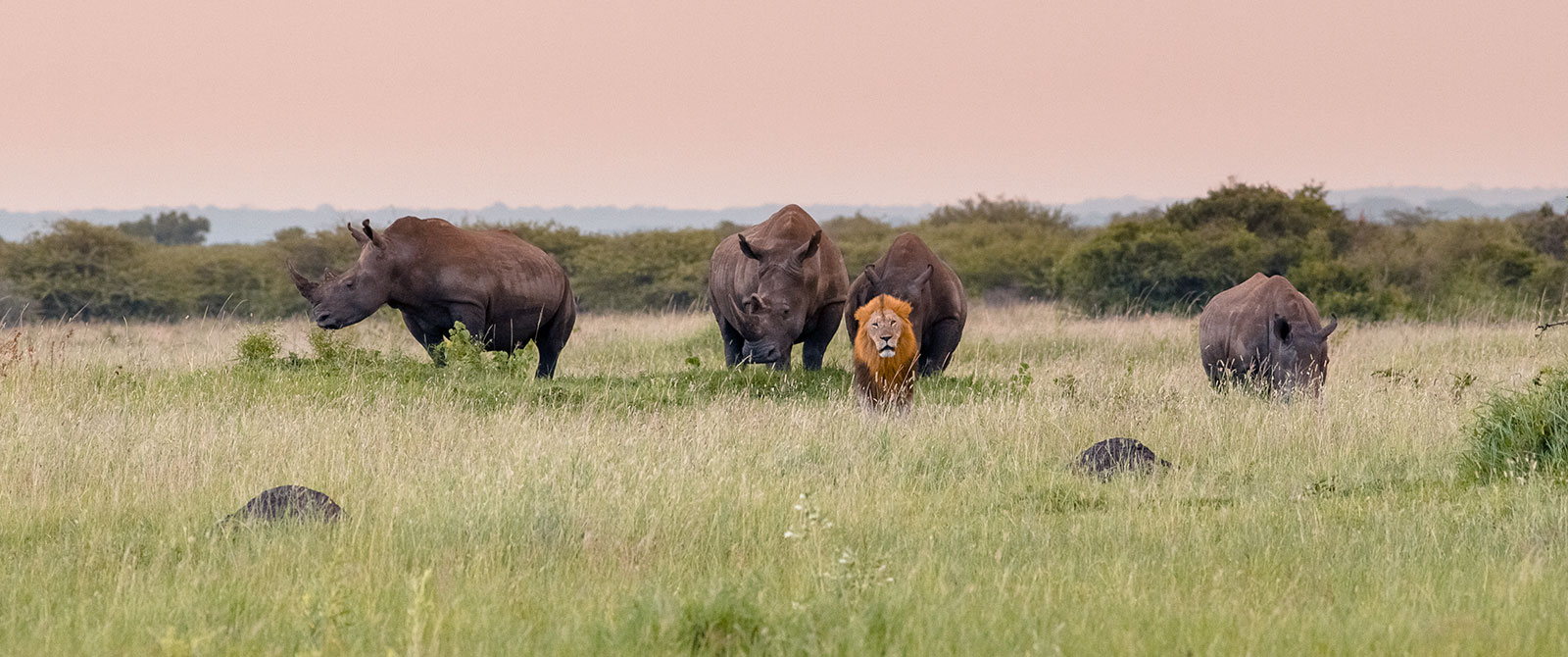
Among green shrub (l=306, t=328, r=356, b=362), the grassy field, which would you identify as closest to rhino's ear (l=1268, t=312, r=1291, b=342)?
the grassy field

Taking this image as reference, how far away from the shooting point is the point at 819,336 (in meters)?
13.3

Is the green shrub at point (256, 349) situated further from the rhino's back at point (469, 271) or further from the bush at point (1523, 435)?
the bush at point (1523, 435)

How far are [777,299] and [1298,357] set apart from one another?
4.40 m

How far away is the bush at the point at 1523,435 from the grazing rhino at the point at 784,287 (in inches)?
206

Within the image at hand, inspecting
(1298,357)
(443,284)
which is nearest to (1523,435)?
(1298,357)

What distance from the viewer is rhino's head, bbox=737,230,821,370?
1184 centimetres

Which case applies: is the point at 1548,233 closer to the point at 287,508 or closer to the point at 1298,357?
the point at 1298,357

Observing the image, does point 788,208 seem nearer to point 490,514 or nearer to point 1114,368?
point 1114,368

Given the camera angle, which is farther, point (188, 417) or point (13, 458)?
point (188, 417)

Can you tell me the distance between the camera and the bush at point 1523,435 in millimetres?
8469

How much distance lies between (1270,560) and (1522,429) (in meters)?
3.62

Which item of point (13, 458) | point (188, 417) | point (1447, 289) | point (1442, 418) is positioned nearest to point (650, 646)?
point (13, 458)

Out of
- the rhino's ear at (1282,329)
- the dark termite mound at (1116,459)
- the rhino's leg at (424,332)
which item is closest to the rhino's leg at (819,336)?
the rhino's leg at (424,332)

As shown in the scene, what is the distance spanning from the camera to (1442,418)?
34.8 ft
